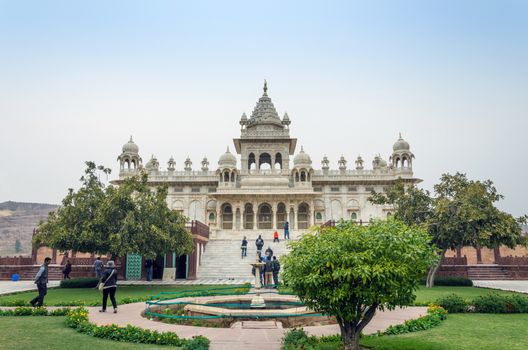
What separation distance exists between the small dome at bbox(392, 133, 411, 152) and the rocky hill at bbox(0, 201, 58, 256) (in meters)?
59.2

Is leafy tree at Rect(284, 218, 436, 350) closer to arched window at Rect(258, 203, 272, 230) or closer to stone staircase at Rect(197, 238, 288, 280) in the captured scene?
stone staircase at Rect(197, 238, 288, 280)

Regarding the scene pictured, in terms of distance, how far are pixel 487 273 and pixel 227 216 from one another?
2783 cm

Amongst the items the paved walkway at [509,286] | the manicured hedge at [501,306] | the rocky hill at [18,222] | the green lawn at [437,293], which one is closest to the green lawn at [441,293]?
the green lawn at [437,293]

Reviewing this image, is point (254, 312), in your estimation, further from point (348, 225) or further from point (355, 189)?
point (355, 189)

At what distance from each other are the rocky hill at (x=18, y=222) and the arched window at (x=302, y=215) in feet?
159

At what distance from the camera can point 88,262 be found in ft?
83.3

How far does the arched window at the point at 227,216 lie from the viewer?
152 feet

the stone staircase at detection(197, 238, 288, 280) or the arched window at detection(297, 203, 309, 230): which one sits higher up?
the arched window at detection(297, 203, 309, 230)

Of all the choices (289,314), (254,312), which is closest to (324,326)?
(289,314)

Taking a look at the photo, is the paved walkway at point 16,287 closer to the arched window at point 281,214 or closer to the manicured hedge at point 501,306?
the manicured hedge at point 501,306

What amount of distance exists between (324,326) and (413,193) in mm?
14804

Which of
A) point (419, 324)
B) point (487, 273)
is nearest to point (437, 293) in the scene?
point (419, 324)

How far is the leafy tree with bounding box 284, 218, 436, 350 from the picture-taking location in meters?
6.16

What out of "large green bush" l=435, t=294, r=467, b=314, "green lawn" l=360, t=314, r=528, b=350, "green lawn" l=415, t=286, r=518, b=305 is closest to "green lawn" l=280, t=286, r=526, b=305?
"green lawn" l=415, t=286, r=518, b=305
